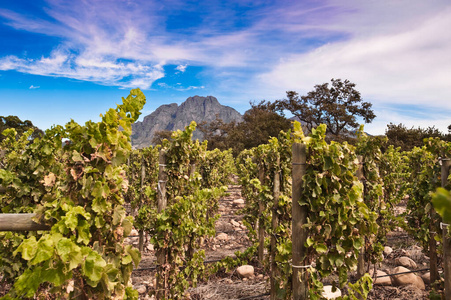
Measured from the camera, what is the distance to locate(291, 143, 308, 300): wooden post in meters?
2.62

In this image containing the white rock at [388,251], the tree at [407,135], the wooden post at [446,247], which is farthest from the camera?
the tree at [407,135]

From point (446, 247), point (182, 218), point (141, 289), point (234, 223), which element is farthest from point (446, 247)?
point (234, 223)

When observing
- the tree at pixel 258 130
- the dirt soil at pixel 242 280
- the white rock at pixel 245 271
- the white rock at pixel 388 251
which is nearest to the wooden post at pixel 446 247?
the dirt soil at pixel 242 280

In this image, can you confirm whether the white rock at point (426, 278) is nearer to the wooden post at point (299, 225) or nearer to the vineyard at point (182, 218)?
the vineyard at point (182, 218)

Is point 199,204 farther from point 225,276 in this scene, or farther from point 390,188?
point 390,188

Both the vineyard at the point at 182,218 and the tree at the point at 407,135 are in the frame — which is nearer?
the vineyard at the point at 182,218

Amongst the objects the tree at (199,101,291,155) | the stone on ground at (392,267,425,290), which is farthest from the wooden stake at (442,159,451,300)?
the tree at (199,101,291,155)

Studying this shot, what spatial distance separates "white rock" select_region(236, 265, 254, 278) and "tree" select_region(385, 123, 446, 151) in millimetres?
27039

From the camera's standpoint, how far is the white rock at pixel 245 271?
5.28 meters

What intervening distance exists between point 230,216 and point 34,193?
7055mm

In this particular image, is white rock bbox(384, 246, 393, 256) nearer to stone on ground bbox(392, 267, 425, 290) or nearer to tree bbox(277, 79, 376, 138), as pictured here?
stone on ground bbox(392, 267, 425, 290)

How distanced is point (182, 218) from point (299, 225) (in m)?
1.65

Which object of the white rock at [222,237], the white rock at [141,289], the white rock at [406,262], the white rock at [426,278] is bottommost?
the white rock at [141,289]

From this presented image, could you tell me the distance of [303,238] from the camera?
263cm
